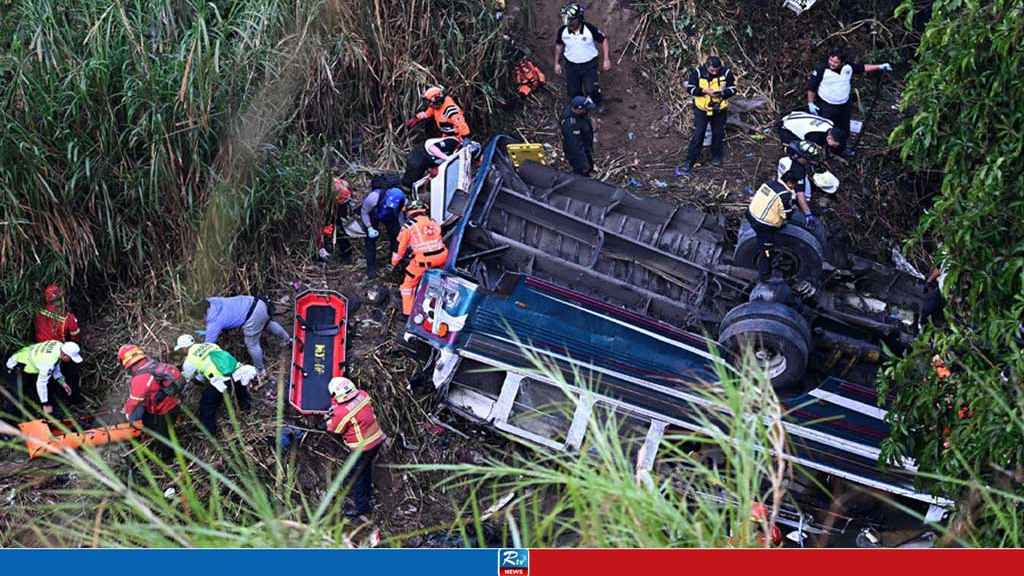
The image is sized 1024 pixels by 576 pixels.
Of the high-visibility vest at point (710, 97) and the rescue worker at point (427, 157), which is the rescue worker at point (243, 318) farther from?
the high-visibility vest at point (710, 97)

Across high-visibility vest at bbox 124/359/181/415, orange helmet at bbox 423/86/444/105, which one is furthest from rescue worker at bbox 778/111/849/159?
high-visibility vest at bbox 124/359/181/415

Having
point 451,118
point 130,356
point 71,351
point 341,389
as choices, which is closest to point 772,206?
point 341,389

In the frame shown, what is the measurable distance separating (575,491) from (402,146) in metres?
8.19

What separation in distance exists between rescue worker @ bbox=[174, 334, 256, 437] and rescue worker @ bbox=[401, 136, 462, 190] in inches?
96.3

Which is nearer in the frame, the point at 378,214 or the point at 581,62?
the point at 378,214

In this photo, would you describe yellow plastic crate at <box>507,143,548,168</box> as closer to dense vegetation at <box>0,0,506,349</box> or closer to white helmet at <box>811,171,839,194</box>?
dense vegetation at <box>0,0,506,349</box>

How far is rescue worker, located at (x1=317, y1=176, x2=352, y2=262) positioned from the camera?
10.6 metres

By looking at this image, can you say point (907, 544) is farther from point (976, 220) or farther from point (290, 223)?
point (290, 223)

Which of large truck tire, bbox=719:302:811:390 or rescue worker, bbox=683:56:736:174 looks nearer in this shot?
large truck tire, bbox=719:302:811:390

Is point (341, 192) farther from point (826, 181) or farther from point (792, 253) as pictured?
point (826, 181)

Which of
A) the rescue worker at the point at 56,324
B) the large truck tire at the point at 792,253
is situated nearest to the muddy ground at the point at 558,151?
the rescue worker at the point at 56,324

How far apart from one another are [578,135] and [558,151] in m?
0.95

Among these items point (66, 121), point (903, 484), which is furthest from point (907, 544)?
point (66, 121)

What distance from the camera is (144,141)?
9781mm
